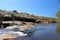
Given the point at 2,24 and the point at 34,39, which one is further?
the point at 2,24

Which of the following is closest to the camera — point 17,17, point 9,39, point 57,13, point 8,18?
point 9,39

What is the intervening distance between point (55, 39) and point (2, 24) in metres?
27.0

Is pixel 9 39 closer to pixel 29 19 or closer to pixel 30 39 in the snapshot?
pixel 30 39

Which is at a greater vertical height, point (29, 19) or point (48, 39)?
point (48, 39)

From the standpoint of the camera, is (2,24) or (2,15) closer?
(2,24)

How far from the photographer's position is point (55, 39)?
2392cm

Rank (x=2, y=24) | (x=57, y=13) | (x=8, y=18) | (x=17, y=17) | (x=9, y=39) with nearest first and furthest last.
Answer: (x=9, y=39) < (x=2, y=24) < (x=57, y=13) < (x=8, y=18) < (x=17, y=17)

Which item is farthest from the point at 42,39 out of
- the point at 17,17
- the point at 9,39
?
the point at 17,17

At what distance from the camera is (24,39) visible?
982 inches

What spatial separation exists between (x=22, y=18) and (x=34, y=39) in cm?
4313

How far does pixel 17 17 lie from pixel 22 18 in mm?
2079

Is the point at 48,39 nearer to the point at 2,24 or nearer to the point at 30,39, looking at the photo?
the point at 30,39

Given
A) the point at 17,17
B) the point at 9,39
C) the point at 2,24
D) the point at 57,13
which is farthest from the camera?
the point at 17,17

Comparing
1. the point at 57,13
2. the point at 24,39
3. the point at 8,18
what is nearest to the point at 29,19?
the point at 8,18
